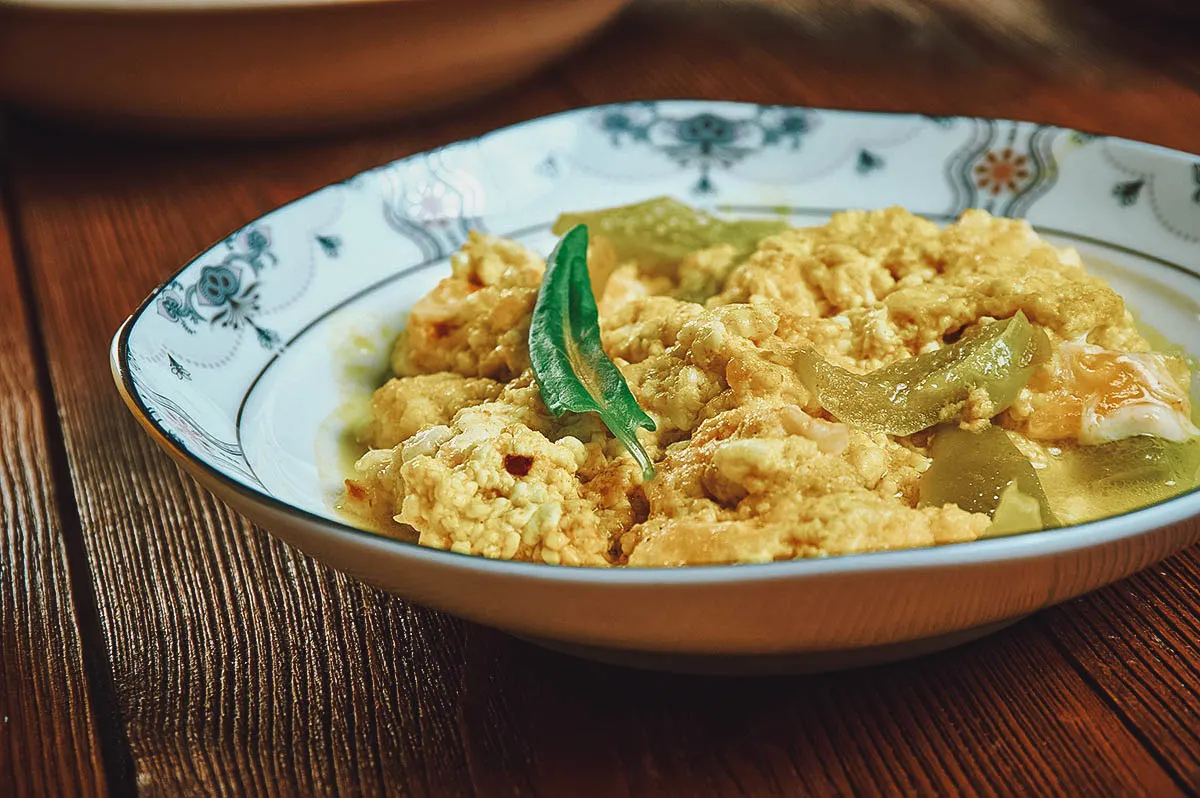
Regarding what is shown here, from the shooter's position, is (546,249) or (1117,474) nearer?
(1117,474)

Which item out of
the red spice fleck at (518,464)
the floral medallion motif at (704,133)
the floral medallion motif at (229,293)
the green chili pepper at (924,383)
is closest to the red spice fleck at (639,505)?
the red spice fleck at (518,464)

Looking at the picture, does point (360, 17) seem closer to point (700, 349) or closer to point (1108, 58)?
point (700, 349)

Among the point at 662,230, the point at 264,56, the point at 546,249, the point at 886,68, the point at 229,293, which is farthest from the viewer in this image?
the point at 886,68

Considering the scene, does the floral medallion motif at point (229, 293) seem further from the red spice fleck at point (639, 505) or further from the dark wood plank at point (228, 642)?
the red spice fleck at point (639, 505)

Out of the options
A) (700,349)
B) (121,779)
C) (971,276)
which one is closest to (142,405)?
(121,779)

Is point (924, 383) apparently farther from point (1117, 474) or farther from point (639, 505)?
point (639, 505)

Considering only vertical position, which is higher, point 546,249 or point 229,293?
point 229,293

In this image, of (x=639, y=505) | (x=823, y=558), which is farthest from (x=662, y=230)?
(x=823, y=558)
